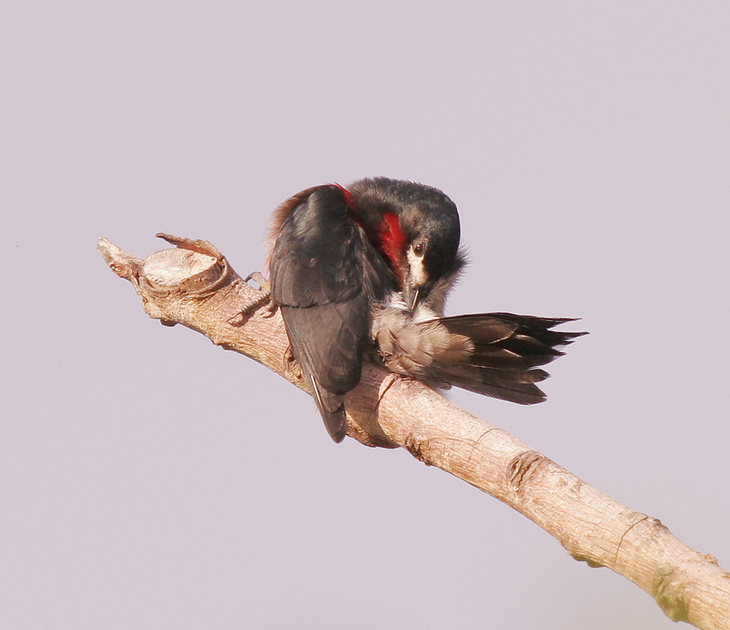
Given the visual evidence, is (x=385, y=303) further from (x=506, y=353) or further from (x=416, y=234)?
(x=506, y=353)

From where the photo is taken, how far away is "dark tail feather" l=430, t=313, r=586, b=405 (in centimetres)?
340

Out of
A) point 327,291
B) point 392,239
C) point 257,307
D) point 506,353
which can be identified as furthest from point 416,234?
point 506,353

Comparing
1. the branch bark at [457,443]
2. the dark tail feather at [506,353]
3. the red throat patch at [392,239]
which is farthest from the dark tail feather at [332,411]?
the red throat patch at [392,239]

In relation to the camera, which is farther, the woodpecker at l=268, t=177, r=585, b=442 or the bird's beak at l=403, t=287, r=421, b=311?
the bird's beak at l=403, t=287, r=421, b=311

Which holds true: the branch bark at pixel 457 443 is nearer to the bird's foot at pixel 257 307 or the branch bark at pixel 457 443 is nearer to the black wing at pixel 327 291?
the bird's foot at pixel 257 307

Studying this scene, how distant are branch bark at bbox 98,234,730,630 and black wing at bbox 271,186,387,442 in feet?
0.43

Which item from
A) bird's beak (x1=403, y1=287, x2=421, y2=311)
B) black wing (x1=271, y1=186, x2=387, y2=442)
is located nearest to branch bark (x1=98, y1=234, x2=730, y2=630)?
black wing (x1=271, y1=186, x2=387, y2=442)

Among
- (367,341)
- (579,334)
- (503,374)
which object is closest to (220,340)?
(367,341)

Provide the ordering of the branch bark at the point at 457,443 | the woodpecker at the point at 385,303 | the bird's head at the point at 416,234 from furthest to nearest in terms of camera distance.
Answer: the bird's head at the point at 416,234 < the woodpecker at the point at 385,303 < the branch bark at the point at 457,443

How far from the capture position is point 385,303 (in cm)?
404

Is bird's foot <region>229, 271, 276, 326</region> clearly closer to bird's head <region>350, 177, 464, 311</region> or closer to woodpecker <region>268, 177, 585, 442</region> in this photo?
woodpecker <region>268, 177, 585, 442</region>

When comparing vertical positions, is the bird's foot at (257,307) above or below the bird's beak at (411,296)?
below

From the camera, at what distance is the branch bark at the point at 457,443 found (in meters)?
2.28

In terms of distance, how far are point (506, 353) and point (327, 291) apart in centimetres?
88
